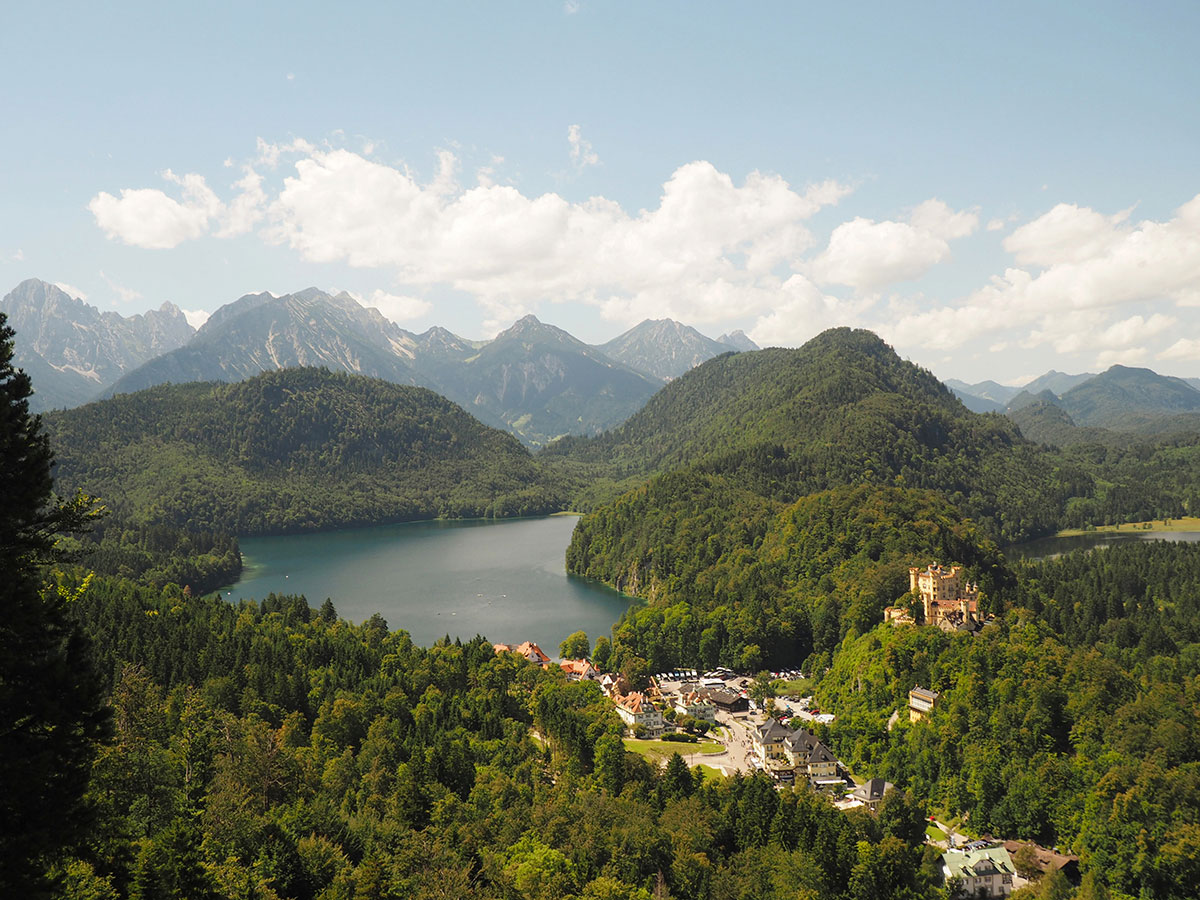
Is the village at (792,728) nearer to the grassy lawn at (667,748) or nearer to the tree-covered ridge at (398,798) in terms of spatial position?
the grassy lawn at (667,748)

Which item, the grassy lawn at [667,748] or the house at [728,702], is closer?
the grassy lawn at [667,748]

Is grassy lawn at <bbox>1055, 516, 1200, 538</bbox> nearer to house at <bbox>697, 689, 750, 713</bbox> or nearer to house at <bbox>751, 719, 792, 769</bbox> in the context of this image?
house at <bbox>697, 689, 750, 713</bbox>

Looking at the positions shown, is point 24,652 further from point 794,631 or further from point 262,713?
point 794,631

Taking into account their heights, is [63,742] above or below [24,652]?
below

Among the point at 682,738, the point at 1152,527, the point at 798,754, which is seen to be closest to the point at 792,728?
the point at 798,754

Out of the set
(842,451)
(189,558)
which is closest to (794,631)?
(842,451)

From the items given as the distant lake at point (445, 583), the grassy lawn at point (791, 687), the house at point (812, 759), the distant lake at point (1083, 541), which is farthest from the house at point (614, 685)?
the distant lake at point (1083, 541)
